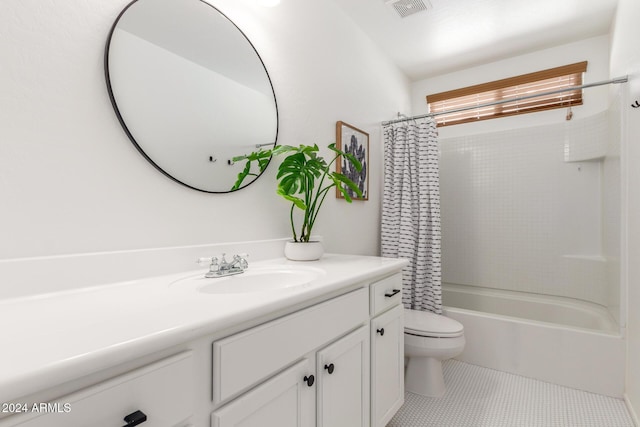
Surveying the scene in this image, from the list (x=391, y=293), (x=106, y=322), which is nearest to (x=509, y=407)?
(x=391, y=293)

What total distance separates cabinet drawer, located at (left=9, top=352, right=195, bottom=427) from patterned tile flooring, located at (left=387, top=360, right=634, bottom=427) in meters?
1.34

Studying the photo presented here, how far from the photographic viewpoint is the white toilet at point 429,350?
173cm

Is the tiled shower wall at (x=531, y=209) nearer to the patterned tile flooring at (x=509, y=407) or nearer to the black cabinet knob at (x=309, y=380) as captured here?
the patterned tile flooring at (x=509, y=407)

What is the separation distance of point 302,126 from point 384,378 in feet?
4.27

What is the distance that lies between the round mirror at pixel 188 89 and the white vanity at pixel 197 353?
45 cm

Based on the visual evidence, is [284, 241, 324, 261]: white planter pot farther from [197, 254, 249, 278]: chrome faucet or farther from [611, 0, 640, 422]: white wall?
[611, 0, 640, 422]: white wall

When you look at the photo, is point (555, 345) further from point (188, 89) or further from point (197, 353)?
point (188, 89)

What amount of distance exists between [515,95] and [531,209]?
1.06 m

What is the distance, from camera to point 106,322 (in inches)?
22.1

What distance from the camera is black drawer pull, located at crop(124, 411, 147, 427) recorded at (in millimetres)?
477

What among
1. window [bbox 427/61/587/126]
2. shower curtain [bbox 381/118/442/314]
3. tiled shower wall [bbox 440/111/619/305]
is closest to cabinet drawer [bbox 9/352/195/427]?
shower curtain [bbox 381/118/442/314]

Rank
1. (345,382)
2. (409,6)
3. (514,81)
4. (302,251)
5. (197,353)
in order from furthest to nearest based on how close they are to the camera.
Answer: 1. (514,81)
2. (409,6)
3. (302,251)
4. (345,382)
5. (197,353)

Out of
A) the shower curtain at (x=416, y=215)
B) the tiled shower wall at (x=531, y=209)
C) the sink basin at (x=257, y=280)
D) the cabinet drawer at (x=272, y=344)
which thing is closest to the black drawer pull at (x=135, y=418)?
the cabinet drawer at (x=272, y=344)

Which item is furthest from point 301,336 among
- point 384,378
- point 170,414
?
point 384,378
